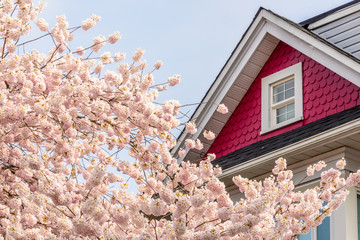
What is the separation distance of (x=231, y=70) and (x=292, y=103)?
149 cm

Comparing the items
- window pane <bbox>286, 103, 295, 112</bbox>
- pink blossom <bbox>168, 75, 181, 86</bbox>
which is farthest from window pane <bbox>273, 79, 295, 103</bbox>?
pink blossom <bbox>168, 75, 181, 86</bbox>

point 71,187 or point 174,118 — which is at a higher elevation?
point 174,118

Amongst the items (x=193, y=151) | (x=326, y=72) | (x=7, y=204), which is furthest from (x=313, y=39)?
(x=7, y=204)

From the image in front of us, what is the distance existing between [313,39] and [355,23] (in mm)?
1044

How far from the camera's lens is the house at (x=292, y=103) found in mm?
8156

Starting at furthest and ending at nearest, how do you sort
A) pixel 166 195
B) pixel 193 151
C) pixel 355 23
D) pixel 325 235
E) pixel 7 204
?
pixel 193 151 → pixel 355 23 → pixel 325 235 → pixel 7 204 → pixel 166 195

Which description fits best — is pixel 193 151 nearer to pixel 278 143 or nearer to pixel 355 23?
pixel 278 143

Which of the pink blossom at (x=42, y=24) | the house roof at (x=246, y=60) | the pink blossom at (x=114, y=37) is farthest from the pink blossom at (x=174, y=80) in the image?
the house roof at (x=246, y=60)

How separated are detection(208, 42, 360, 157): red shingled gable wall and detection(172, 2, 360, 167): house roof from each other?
144mm

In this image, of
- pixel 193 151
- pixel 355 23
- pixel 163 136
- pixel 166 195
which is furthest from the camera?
pixel 193 151

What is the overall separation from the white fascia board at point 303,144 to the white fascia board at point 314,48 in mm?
1199

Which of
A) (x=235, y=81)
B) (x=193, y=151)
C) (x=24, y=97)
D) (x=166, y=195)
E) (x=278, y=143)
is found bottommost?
(x=166, y=195)

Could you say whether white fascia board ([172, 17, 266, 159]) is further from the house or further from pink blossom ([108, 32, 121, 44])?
pink blossom ([108, 32, 121, 44])

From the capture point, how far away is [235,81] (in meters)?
11.3
